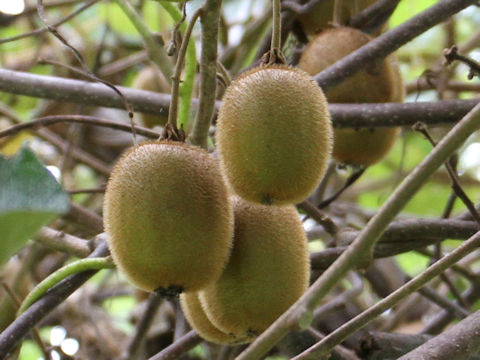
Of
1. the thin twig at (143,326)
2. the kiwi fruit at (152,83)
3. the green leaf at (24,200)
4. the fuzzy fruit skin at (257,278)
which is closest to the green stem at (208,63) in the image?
the fuzzy fruit skin at (257,278)

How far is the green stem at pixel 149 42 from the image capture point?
1.10 m

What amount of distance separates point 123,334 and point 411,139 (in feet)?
2.97

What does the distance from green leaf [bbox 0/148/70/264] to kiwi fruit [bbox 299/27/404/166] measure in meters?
0.60

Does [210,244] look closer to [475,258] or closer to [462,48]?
[475,258]

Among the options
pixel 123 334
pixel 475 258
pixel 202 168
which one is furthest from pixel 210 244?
pixel 123 334

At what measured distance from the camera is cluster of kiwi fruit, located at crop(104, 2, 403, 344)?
0.78 meters

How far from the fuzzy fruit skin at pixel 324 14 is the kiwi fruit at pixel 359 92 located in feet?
0.33

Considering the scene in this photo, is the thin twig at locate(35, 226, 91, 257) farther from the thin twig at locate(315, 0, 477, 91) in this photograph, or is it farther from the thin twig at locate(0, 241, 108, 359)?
the thin twig at locate(315, 0, 477, 91)

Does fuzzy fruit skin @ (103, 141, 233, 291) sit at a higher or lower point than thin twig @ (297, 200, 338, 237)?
higher

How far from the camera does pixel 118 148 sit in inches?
79.3

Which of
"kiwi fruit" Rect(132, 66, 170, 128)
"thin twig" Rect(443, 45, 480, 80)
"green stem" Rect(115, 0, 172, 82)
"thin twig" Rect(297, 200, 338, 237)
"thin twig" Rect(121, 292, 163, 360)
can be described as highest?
"thin twig" Rect(443, 45, 480, 80)

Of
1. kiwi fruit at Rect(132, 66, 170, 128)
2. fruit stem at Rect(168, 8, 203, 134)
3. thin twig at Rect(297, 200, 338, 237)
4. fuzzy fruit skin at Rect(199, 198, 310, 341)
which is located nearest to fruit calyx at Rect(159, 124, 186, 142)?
fruit stem at Rect(168, 8, 203, 134)

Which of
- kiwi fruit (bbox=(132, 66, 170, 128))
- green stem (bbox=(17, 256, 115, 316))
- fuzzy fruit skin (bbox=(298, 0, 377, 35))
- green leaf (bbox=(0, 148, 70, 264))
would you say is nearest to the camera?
green leaf (bbox=(0, 148, 70, 264))

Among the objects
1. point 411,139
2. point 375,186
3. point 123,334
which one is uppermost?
point 411,139
